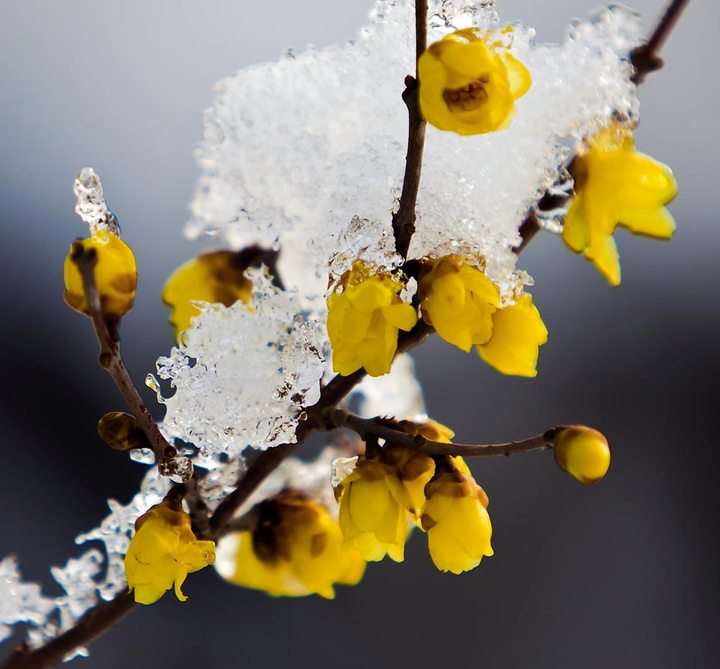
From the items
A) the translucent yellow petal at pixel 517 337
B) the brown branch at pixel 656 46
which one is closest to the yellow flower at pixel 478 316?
the translucent yellow petal at pixel 517 337

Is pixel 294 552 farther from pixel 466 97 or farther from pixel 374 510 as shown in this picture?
pixel 466 97

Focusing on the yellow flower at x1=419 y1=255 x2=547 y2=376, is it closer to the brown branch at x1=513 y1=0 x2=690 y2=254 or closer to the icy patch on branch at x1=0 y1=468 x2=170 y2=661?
the brown branch at x1=513 y1=0 x2=690 y2=254

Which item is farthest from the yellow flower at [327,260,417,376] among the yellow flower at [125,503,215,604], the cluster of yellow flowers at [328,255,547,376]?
the yellow flower at [125,503,215,604]

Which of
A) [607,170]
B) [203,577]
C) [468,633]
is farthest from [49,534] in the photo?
[607,170]

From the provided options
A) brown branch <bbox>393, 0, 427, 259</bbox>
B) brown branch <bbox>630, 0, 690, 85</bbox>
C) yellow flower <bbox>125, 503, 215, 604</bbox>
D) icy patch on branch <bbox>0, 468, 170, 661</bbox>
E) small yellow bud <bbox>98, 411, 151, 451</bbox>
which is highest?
brown branch <bbox>630, 0, 690, 85</bbox>

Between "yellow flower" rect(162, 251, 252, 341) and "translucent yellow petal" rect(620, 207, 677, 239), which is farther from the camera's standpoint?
"yellow flower" rect(162, 251, 252, 341)

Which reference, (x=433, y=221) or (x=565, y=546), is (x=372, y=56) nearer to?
(x=433, y=221)
